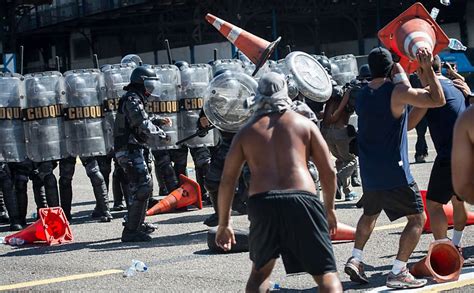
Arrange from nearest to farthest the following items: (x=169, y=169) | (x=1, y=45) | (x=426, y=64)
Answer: (x=426, y=64), (x=169, y=169), (x=1, y=45)

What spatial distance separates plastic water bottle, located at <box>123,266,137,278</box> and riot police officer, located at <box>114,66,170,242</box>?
6.14 feet

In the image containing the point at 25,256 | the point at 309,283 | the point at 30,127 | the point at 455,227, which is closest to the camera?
the point at 309,283

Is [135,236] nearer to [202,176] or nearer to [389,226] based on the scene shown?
[389,226]

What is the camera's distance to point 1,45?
45312 millimetres

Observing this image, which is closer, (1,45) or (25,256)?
(25,256)

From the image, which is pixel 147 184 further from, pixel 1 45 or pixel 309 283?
pixel 1 45

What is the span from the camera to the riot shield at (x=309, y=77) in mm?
11031

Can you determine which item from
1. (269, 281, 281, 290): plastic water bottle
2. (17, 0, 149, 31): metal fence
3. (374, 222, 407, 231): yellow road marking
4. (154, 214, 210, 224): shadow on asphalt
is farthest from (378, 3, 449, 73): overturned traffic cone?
(17, 0, 149, 31): metal fence

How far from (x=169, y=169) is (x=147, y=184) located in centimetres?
307

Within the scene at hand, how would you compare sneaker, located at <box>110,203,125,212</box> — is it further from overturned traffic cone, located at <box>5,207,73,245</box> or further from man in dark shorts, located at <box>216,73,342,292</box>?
man in dark shorts, located at <box>216,73,342,292</box>

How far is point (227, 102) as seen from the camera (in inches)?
416

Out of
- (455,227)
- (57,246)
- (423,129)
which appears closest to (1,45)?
(423,129)

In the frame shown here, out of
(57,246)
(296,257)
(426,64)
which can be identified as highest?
(426,64)

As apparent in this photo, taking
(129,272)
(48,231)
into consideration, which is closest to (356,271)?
(129,272)
